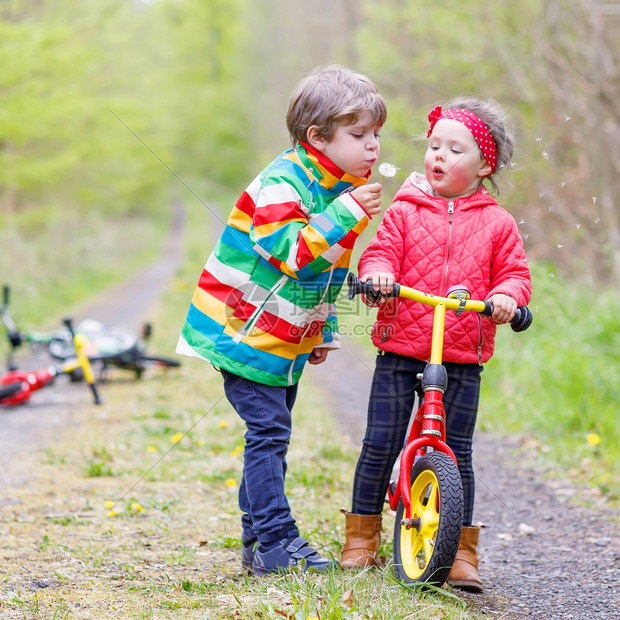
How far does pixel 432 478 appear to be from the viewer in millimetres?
2549

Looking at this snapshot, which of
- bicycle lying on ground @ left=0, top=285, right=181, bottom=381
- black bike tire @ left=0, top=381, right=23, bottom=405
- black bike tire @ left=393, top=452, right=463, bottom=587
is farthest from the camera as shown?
bicycle lying on ground @ left=0, top=285, right=181, bottom=381

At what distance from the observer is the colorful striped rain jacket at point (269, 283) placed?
8.46ft

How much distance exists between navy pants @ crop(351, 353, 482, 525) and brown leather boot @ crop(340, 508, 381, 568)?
12 cm

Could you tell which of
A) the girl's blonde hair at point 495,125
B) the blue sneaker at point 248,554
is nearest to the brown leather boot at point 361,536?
the blue sneaker at point 248,554

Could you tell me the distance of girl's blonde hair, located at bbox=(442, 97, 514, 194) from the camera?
2.86 m

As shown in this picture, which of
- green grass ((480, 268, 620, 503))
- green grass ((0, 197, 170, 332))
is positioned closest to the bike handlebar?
green grass ((480, 268, 620, 503))

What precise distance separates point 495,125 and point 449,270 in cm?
57

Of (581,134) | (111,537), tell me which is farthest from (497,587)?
(581,134)

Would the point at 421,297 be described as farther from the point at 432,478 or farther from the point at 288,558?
the point at 288,558

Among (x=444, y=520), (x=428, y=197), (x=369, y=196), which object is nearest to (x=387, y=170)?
(x=369, y=196)

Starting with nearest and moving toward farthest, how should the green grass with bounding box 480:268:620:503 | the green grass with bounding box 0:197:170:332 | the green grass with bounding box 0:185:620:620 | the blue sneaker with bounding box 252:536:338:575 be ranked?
the green grass with bounding box 0:185:620:620 → the blue sneaker with bounding box 252:536:338:575 → the green grass with bounding box 480:268:620:503 → the green grass with bounding box 0:197:170:332

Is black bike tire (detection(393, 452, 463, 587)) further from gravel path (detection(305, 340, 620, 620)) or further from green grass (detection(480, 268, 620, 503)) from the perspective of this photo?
green grass (detection(480, 268, 620, 503))

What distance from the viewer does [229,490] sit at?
415 cm

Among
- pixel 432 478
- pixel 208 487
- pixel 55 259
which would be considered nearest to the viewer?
pixel 432 478
